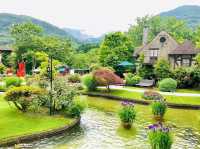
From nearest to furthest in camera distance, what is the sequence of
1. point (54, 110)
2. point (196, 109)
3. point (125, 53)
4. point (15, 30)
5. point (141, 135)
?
point (141, 135) → point (54, 110) → point (196, 109) → point (125, 53) → point (15, 30)

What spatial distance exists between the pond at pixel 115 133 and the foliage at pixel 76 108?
94 cm

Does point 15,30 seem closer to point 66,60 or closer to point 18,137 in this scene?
point 66,60

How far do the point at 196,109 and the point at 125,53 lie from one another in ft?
102

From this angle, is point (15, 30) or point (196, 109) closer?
point (196, 109)

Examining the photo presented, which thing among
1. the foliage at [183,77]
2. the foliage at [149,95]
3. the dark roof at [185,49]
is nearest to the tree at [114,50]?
the dark roof at [185,49]

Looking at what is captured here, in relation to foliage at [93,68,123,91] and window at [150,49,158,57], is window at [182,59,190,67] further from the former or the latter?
foliage at [93,68,123,91]

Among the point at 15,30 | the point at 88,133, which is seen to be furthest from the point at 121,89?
the point at 15,30

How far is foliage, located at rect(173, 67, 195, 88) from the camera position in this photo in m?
49.3

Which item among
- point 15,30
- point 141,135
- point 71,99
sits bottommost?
point 141,135

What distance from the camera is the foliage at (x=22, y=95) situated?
26562 millimetres

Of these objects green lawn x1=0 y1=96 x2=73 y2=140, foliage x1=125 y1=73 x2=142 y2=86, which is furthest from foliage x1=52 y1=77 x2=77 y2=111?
foliage x1=125 y1=73 x2=142 y2=86

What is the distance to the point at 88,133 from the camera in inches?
979

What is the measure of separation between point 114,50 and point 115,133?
134ft

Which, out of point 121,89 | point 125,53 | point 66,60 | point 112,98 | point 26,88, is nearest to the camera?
point 26,88
